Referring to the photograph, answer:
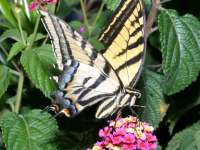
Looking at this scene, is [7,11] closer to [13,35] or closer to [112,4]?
[13,35]

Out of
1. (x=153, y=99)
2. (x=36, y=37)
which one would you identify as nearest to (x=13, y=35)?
(x=36, y=37)

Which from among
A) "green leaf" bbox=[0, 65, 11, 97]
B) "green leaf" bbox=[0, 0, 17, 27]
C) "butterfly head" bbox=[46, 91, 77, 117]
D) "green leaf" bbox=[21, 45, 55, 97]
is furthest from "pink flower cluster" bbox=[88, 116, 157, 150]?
"green leaf" bbox=[0, 0, 17, 27]

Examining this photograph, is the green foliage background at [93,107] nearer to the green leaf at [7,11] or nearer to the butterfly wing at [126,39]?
the green leaf at [7,11]

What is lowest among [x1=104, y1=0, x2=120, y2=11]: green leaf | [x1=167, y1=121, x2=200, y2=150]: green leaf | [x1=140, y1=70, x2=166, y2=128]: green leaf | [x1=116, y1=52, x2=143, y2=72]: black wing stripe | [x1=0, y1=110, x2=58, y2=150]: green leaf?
[x1=167, y1=121, x2=200, y2=150]: green leaf

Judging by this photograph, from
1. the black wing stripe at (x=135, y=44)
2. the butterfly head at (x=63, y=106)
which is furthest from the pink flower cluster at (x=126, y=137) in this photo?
the black wing stripe at (x=135, y=44)

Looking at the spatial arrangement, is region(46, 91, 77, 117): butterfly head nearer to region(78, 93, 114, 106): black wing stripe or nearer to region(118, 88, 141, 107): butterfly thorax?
region(78, 93, 114, 106): black wing stripe

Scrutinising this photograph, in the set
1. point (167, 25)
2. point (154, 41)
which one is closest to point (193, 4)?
point (154, 41)
